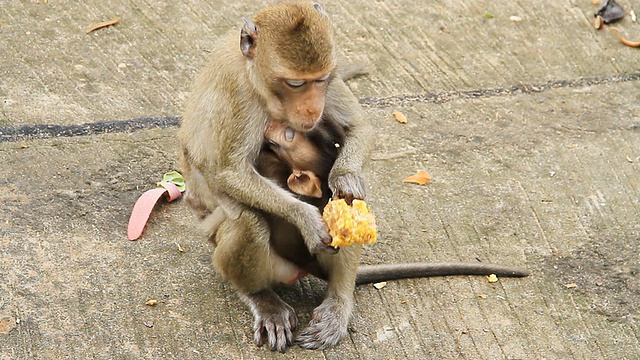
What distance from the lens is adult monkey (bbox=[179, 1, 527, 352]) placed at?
4.34 m

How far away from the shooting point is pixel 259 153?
15.5ft

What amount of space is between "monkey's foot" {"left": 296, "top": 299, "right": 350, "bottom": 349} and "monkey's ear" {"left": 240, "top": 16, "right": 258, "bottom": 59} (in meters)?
1.33

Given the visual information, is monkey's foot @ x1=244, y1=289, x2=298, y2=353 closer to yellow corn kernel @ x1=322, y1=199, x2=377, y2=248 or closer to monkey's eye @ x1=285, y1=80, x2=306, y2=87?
yellow corn kernel @ x1=322, y1=199, x2=377, y2=248

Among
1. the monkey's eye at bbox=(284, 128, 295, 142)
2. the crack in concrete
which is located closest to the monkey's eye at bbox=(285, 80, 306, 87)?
the monkey's eye at bbox=(284, 128, 295, 142)

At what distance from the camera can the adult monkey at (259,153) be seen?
4344 mm

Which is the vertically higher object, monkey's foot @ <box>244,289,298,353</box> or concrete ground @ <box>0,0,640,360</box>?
monkey's foot @ <box>244,289,298,353</box>

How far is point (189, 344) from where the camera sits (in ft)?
15.0

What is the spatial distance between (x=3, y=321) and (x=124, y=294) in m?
0.61

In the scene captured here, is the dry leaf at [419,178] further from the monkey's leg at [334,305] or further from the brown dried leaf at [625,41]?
the brown dried leaf at [625,41]

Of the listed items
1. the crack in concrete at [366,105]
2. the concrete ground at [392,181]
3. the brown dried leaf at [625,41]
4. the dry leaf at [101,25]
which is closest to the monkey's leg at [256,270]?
the concrete ground at [392,181]

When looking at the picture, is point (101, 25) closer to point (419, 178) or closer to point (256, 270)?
point (419, 178)

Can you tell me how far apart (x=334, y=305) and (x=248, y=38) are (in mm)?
1411

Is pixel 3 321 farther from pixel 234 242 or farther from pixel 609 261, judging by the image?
pixel 609 261

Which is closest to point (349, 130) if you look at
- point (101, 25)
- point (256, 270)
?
point (256, 270)
